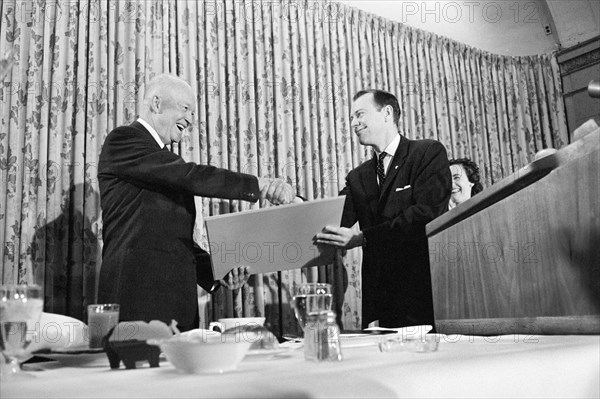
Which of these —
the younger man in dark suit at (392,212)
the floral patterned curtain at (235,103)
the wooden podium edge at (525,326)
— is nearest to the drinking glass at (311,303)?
the wooden podium edge at (525,326)

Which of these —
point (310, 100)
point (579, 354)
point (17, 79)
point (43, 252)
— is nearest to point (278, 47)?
point (310, 100)

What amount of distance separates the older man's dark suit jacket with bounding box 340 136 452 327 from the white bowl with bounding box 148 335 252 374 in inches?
71.6

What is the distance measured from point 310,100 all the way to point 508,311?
8.27ft

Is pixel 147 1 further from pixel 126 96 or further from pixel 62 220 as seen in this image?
pixel 62 220

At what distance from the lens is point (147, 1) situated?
10.5 ft

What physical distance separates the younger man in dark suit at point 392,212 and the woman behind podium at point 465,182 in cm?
64

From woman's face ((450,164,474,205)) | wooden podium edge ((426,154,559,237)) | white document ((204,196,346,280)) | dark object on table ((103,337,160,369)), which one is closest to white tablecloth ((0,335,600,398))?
dark object on table ((103,337,160,369))

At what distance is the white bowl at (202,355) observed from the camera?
693mm

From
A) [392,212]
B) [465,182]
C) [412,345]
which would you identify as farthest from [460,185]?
[412,345]

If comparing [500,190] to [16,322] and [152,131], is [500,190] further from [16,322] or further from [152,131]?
[152,131]

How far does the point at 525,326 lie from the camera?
49.2 inches

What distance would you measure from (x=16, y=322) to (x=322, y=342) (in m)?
0.42

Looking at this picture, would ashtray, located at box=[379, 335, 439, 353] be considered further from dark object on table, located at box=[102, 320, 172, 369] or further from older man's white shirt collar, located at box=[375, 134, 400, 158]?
older man's white shirt collar, located at box=[375, 134, 400, 158]

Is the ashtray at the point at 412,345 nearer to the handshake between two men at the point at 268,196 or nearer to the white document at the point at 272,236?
the white document at the point at 272,236
